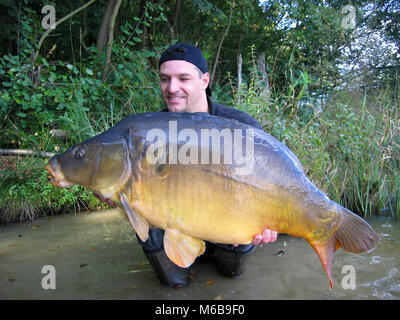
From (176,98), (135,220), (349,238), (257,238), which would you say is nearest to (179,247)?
(135,220)

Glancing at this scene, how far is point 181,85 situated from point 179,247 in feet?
3.48

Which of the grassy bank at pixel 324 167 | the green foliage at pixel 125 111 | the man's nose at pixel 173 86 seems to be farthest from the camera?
the green foliage at pixel 125 111

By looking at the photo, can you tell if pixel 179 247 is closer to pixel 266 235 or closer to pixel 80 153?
pixel 266 235

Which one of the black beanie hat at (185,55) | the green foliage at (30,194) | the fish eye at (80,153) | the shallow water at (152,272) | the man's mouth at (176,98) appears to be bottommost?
the shallow water at (152,272)

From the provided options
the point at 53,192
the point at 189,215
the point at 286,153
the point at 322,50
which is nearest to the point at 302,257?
the point at 286,153

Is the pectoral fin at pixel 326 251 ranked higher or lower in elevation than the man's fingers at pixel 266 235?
lower

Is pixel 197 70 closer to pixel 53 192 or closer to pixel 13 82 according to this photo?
pixel 53 192

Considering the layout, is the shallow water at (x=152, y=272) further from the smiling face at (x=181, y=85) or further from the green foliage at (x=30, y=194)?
the smiling face at (x=181, y=85)

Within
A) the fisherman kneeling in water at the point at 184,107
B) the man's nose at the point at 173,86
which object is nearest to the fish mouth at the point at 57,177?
the fisherman kneeling in water at the point at 184,107

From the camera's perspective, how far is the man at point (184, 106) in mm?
1915

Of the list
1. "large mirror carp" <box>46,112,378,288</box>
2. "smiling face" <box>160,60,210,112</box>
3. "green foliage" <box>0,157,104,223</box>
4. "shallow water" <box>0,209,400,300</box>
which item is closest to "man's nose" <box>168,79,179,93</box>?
"smiling face" <box>160,60,210,112</box>

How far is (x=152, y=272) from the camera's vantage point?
83.6 inches

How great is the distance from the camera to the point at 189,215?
4.25 ft

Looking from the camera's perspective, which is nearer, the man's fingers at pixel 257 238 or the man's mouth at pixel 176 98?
the man's fingers at pixel 257 238
